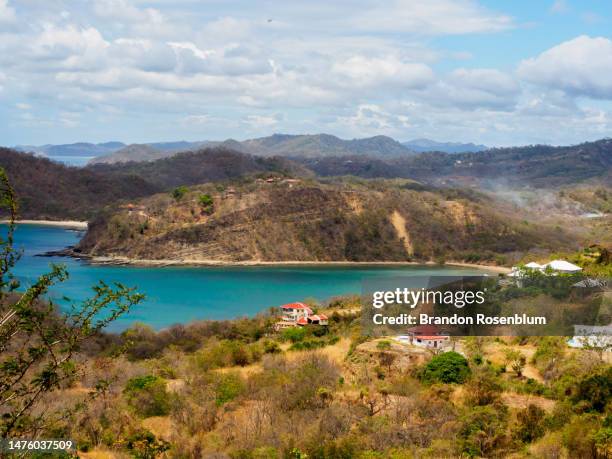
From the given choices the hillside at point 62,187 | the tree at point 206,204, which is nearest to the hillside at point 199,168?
the hillside at point 62,187

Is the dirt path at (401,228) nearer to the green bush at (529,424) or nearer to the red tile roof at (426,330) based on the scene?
the red tile roof at (426,330)

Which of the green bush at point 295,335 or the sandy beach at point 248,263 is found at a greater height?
the green bush at point 295,335

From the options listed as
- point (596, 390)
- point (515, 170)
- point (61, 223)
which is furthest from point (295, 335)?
point (515, 170)

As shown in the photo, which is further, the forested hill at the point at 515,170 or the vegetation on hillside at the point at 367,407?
the forested hill at the point at 515,170

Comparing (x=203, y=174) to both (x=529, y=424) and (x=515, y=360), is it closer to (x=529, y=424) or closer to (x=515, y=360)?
(x=515, y=360)

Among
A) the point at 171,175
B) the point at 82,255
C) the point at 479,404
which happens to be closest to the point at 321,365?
the point at 479,404
